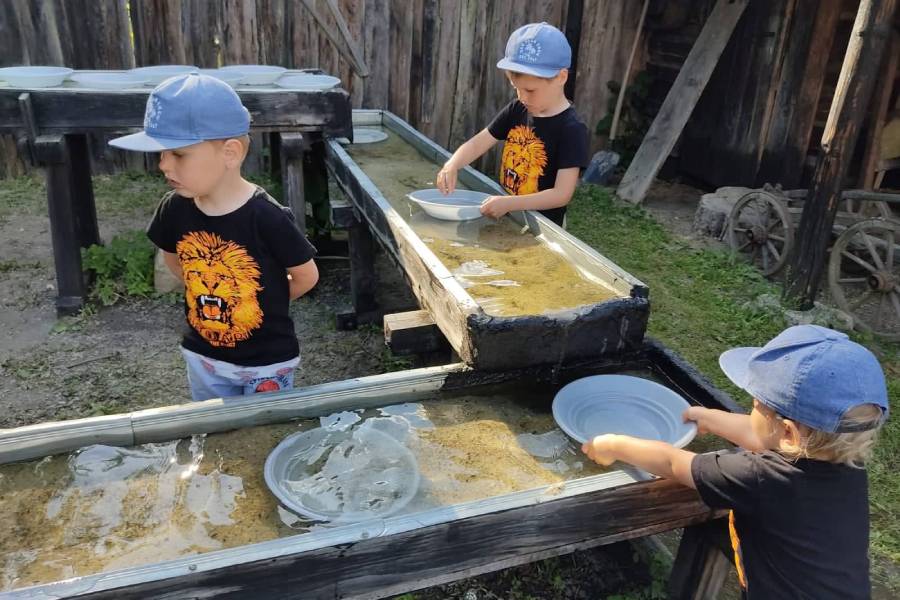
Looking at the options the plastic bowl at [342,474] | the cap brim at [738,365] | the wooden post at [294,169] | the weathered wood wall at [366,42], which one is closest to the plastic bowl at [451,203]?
the wooden post at [294,169]

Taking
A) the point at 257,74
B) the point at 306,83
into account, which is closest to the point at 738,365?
the point at 306,83

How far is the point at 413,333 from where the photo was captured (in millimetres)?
3104

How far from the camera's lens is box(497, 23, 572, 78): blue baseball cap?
335 cm

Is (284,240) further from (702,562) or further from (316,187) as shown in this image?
(316,187)

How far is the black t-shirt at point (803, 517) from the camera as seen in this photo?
177cm

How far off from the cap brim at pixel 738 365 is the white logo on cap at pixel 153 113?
1.73m

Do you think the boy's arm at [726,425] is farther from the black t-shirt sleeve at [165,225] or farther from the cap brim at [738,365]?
the black t-shirt sleeve at [165,225]

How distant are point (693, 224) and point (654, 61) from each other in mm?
2509

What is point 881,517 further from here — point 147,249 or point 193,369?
point 147,249

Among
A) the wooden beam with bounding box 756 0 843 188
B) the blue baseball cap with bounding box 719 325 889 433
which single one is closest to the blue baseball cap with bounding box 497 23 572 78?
the blue baseball cap with bounding box 719 325 889 433

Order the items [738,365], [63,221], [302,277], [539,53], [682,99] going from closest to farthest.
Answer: [738,365], [302,277], [539,53], [63,221], [682,99]

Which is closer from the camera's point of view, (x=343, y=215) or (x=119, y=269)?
(x=343, y=215)

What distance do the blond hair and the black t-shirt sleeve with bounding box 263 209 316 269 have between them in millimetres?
1551

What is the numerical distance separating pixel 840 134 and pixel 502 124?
239 centimetres
